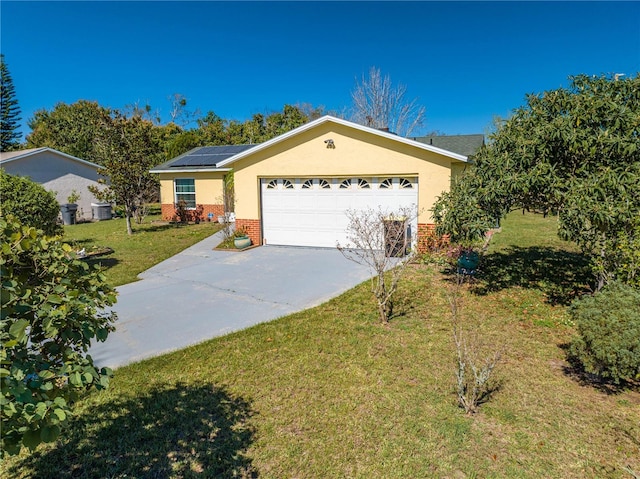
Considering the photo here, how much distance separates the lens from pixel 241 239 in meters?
13.7

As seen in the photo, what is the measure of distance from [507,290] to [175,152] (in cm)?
2932

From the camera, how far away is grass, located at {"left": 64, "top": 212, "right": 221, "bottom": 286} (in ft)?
36.8

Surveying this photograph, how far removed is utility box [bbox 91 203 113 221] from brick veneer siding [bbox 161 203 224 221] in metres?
4.68

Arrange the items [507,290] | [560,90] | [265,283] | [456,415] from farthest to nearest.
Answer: [265,283], [507,290], [560,90], [456,415]

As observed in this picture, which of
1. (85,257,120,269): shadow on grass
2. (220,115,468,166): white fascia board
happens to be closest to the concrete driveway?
(85,257,120,269): shadow on grass

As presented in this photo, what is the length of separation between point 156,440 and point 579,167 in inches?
312

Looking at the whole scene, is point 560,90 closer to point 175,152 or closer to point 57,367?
point 57,367

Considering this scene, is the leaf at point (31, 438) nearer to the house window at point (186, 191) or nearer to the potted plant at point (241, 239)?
the potted plant at point (241, 239)

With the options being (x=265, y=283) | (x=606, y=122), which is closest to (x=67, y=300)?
(x=265, y=283)

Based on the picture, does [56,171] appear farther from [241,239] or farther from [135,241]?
[241,239]

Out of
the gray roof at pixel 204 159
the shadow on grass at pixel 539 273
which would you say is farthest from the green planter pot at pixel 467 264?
the gray roof at pixel 204 159

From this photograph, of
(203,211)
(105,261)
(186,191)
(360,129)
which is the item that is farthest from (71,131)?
(360,129)

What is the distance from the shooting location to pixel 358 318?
7.11 m

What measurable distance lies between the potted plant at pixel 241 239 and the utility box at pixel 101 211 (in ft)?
46.8
